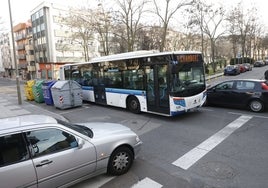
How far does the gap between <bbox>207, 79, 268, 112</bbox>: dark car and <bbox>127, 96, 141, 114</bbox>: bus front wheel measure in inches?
148

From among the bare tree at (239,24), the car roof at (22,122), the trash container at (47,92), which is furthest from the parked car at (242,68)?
the car roof at (22,122)

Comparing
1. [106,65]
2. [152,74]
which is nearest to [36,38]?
[106,65]

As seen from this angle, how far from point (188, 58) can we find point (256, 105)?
3.78 metres

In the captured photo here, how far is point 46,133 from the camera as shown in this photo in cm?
371

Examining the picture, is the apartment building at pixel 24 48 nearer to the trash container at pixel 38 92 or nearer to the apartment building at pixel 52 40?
the apartment building at pixel 52 40

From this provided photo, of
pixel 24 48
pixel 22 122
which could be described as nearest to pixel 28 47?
pixel 24 48

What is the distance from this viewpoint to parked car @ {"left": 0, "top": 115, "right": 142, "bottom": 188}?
328 cm

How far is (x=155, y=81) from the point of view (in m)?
8.98

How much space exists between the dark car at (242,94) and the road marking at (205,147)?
5.90 ft

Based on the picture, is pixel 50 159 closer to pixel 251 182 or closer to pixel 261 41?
pixel 251 182

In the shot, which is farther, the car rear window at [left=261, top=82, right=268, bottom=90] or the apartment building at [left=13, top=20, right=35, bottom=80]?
the apartment building at [left=13, top=20, right=35, bottom=80]

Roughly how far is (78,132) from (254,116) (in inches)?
299

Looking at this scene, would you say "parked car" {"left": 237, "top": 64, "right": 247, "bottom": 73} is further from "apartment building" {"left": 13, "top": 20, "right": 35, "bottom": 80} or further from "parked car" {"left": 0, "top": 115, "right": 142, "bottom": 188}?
"apartment building" {"left": 13, "top": 20, "right": 35, "bottom": 80}

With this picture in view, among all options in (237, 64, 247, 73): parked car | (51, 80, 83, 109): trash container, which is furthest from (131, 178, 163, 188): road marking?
(237, 64, 247, 73): parked car
